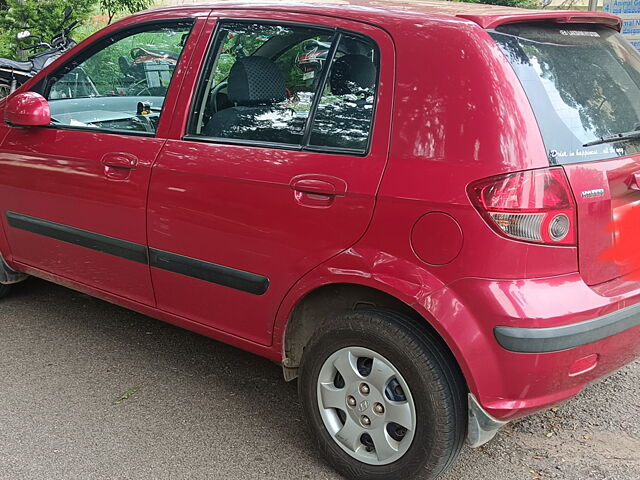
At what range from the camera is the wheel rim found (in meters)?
2.43

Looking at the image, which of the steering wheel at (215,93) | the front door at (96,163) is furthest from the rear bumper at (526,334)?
the front door at (96,163)

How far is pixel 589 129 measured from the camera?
2.36m

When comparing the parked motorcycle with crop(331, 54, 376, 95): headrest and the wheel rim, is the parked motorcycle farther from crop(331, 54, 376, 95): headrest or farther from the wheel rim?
the wheel rim

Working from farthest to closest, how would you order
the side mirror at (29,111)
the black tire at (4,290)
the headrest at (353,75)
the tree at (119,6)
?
1. the tree at (119,6)
2. the black tire at (4,290)
3. the side mirror at (29,111)
4. the headrest at (353,75)

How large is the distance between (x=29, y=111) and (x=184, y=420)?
176 centimetres

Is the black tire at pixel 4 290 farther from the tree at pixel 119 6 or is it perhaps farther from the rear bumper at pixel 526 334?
the tree at pixel 119 6

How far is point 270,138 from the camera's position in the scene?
277 cm

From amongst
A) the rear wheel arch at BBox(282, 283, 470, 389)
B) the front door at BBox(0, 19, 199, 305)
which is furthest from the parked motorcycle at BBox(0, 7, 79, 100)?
the rear wheel arch at BBox(282, 283, 470, 389)

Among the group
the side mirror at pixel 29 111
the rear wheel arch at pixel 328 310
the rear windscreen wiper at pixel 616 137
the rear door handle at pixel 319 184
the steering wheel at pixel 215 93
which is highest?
the steering wheel at pixel 215 93

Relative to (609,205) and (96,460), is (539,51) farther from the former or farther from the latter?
(96,460)

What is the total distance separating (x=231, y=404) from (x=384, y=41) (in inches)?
70.7

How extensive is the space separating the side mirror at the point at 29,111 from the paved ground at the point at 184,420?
1228 mm

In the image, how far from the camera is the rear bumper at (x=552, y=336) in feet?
7.06

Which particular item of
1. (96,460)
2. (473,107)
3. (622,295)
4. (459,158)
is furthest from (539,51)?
(96,460)
